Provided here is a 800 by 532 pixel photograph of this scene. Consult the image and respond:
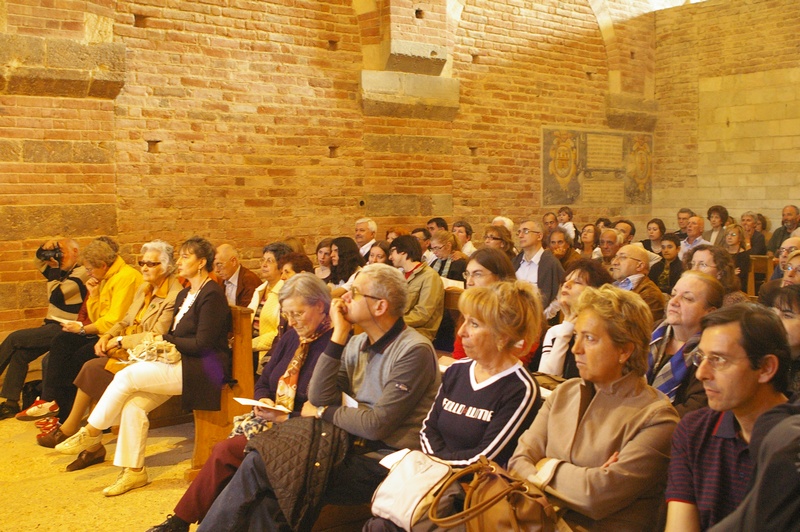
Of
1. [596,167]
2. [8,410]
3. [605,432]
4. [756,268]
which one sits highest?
[596,167]

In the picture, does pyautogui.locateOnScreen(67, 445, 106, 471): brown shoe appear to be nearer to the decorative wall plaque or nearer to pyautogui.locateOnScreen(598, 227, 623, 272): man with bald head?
pyautogui.locateOnScreen(598, 227, 623, 272): man with bald head

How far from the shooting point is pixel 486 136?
10.2 m

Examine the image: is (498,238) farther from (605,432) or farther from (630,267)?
(605,432)

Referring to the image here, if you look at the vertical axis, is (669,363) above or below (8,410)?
above

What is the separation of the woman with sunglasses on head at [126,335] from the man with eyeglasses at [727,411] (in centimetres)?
354

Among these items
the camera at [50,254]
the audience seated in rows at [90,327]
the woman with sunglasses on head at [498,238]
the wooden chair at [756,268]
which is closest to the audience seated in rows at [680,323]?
the woman with sunglasses on head at [498,238]

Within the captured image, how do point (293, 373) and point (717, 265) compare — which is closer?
point (293, 373)

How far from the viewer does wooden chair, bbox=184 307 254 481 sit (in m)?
4.63

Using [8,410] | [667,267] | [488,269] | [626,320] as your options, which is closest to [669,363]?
[626,320]

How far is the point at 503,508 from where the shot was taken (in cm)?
233

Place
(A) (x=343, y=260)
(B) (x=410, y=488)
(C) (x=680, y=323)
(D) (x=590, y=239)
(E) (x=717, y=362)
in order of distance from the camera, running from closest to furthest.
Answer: (E) (x=717, y=362), (B) (x=410, y=488), (C) (x=680, y=323), (A) (x=343, y=260), (D) (x=590, y=239)

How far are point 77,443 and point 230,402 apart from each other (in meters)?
1.05

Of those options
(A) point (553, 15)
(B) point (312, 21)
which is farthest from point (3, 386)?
(A) point (553, 15)

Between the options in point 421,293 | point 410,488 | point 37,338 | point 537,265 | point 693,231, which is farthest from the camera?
point 693,231
